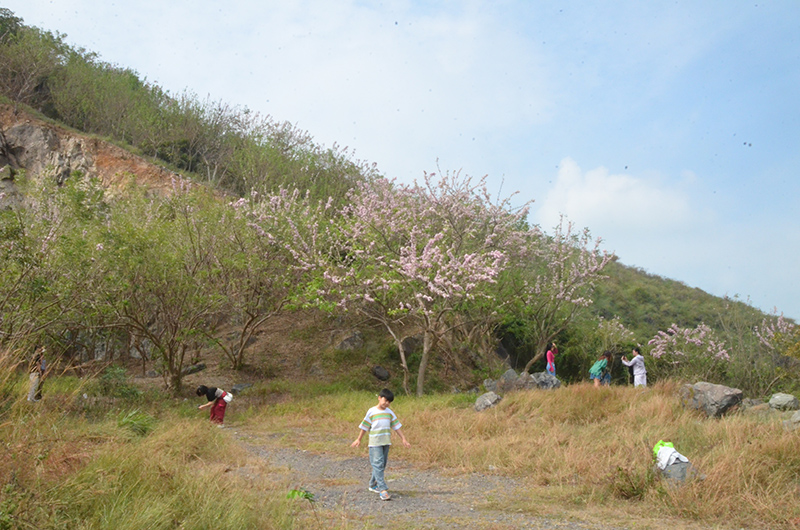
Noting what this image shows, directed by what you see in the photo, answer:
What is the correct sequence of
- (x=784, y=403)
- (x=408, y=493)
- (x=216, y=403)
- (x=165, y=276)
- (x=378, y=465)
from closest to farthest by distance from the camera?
1. (x=378, y=465)
2. (x=408, y=493)
3. (x=784, y=403)
4. (x=216, y=403)
5. (x=165, y=276)

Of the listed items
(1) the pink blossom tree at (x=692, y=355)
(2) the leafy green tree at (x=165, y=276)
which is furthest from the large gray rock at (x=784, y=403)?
(2) the leafy green tree at (x=165, y=276)

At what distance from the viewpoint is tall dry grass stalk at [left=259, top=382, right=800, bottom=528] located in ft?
21.0

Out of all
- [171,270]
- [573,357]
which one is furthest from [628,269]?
[171,270]

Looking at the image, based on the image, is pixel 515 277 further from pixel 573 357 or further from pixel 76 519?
pixel 76 519

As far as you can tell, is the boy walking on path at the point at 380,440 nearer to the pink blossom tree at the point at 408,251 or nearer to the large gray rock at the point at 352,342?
the pink blossom tree at the point at 408,251

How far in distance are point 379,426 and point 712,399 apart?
733 cm

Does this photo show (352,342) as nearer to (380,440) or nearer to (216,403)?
(216,403)

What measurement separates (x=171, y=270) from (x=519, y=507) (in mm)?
10492

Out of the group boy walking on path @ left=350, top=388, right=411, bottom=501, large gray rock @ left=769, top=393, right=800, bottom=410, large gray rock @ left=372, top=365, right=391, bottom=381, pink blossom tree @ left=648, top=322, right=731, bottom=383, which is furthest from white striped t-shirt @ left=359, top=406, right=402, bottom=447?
pink blossom tree @ left=648, top=322, right=731, bottom=383

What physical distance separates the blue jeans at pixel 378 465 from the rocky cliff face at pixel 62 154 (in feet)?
71.9

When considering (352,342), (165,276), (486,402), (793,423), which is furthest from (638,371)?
(165,276)

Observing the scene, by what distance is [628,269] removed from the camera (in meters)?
53.6

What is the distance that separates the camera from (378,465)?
22.9 feet

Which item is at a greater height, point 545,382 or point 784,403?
point 784,403
